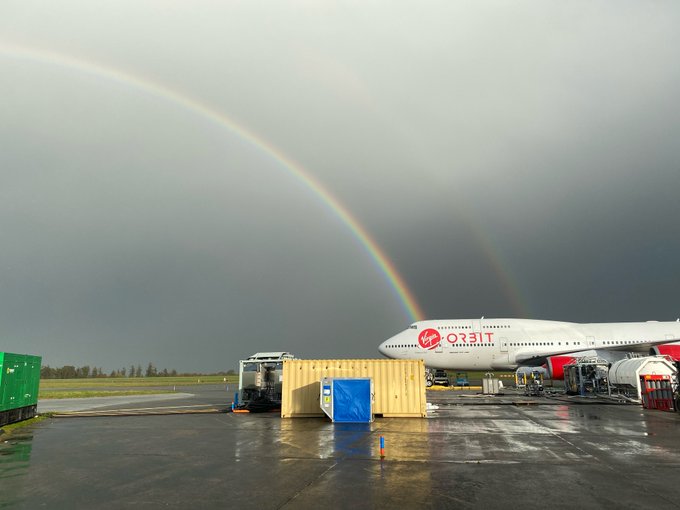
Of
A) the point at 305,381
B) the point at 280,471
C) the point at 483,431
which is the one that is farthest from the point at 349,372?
the point at 280,471

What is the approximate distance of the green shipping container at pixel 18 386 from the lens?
775 inches

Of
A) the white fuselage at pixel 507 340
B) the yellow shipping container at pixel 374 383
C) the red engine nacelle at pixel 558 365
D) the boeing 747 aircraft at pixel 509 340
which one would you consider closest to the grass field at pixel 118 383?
the boeing 747 aircraft at pixel 509 340

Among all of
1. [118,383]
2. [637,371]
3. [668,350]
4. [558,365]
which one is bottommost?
[118,383]

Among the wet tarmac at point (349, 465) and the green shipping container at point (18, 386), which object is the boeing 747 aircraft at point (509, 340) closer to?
the wet tarmac at point (349, 465)

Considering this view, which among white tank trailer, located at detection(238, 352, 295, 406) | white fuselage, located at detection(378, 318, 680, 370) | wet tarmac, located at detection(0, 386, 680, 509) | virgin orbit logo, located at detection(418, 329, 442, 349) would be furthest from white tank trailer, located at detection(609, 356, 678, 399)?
white tank trailer, located at detection(238, 352, 295, 406)

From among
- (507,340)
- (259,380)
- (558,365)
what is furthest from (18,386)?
(507,340)

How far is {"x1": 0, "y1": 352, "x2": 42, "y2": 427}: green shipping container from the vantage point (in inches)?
775

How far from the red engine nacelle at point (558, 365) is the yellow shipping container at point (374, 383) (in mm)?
25517

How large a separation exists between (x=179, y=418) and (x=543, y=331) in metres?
39.4

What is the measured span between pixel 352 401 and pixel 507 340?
3279 centimetres

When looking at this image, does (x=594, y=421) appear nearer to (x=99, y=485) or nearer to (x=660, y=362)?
(x=660, y=362)

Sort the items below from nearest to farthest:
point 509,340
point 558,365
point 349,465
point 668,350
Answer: point 349,465 < point 558,365 < point 668,350 < point 509,340

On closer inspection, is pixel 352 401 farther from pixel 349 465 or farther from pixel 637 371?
pixel 637 371

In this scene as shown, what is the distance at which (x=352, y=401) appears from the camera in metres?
21.3
